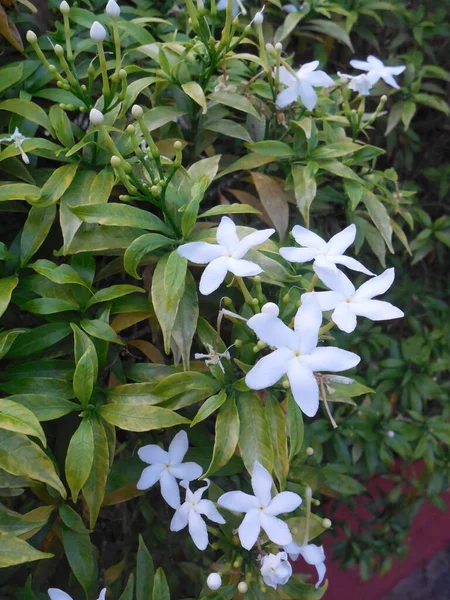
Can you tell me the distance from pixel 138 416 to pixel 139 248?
0.21 metres

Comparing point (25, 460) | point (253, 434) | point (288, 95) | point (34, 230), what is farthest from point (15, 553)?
point (288, 95)

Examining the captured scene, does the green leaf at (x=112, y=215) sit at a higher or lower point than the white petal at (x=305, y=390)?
higher

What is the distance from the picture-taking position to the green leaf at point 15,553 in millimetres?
632

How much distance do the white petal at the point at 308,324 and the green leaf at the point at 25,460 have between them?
32 cm

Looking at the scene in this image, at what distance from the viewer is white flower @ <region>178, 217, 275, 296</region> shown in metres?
0.65

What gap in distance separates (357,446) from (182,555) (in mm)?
545

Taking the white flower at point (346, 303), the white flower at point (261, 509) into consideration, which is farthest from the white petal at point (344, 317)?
the white flower at point (261, 509)

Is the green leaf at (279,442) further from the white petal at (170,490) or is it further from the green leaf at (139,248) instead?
the green leaf at (139,248)

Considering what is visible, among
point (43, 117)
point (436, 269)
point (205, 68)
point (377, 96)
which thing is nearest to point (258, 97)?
point (205, 68)

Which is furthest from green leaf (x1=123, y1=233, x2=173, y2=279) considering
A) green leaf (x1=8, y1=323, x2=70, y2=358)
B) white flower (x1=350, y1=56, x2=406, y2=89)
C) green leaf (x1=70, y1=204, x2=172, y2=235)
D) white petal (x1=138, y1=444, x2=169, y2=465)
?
white flower (x1=350, y1=56, x2=406, y2=89)

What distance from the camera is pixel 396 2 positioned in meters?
1.57

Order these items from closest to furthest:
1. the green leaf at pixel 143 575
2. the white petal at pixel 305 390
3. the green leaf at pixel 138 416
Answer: the white petal at pixel 305 390, the green leaf at pixel 138 416, the green leaf at pixel 143 575

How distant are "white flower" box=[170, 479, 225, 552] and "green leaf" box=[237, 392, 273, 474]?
0.09 m

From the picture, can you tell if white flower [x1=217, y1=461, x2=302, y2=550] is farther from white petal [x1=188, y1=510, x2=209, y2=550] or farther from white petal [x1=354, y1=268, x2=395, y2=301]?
white petal [x1=354, y1=268, x2=395, y2=301]
